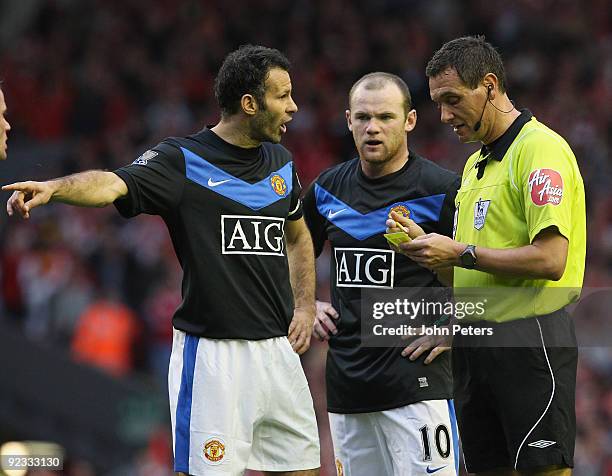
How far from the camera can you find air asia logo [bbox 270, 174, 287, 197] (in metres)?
5.56

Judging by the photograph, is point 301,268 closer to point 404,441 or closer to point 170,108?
point 404,441

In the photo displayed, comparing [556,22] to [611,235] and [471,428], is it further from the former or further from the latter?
[471,428]

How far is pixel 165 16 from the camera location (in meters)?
17.0

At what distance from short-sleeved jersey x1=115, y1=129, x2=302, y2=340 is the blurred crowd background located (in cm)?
483

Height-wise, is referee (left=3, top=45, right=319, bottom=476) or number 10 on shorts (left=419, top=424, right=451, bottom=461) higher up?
referee (left=3, top=45, right=319, bottom=476)

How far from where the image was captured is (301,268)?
5898mm

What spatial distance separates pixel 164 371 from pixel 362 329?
6.61 m

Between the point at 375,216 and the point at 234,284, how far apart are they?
924mm

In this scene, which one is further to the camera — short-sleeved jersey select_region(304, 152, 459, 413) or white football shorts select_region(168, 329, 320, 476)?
Answer: short-sleeved jersey select_region(304, 152, 459, 413)

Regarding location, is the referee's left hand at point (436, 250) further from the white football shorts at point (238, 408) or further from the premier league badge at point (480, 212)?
the white football shorts at point (238, 408)

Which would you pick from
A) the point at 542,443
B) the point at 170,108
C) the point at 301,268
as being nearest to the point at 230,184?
the point at 301,268

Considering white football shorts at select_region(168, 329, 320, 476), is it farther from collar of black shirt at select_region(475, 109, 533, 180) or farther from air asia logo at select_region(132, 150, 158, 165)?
collar of black shirt at select_region(475, 109, 533, 180)

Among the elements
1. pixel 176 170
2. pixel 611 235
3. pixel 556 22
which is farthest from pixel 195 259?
pixel 556 22

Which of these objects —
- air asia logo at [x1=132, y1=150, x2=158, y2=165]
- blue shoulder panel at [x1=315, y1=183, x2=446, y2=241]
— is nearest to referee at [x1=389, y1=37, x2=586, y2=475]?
blue shoulder panel at [x1=315, y1=183, x2=446, y2=241]
